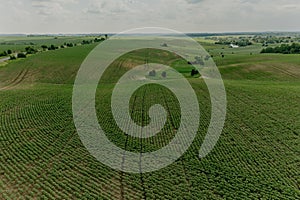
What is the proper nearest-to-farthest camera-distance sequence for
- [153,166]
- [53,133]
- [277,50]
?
[153,166], [53,133], [277,50]

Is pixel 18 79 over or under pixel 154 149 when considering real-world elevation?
over

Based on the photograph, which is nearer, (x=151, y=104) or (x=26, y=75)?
(x=151, y=104)

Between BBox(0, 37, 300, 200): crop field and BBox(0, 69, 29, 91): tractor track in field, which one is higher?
BBox(0, 69, 29, 91): tractor track in field

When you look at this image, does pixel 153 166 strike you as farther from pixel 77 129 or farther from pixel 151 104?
pixel 151 104

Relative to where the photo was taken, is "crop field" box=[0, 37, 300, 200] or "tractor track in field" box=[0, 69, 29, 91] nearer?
"crop field" box=[0, 37, 300, 200]

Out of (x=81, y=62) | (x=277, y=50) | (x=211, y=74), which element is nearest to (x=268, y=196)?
(x=211, y=74)

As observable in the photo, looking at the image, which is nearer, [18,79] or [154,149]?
[154,149]

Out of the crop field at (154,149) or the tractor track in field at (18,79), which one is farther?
the tractor track in field at (18,79)

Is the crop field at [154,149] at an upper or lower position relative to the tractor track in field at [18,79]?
lower
